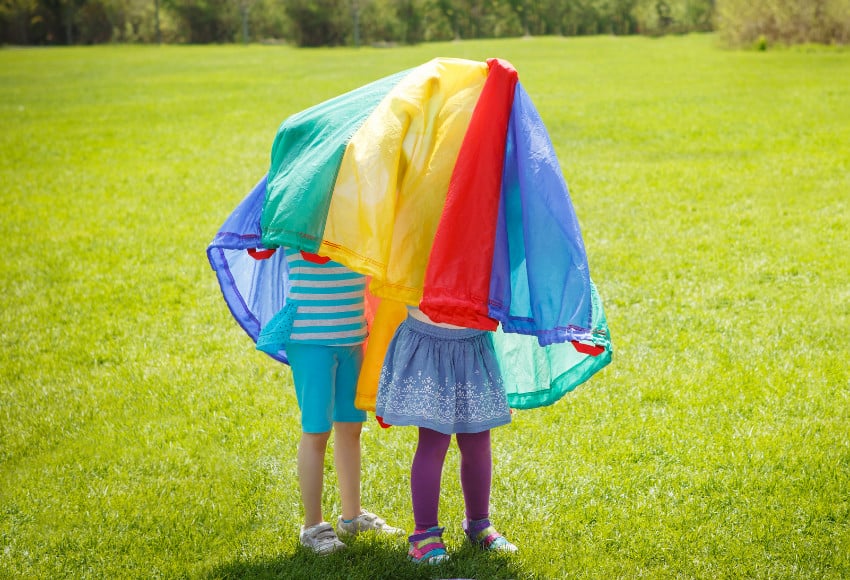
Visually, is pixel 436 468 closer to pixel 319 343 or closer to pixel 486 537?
pixel 486 537

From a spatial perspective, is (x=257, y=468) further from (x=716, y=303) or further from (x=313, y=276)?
(x=716, y=303)

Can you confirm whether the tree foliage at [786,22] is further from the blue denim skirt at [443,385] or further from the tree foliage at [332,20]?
the blue denim skirt at [443,385]

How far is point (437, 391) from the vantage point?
11.4 ft

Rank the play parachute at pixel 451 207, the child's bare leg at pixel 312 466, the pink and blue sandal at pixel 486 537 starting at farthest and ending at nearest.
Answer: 1. the pink and blue sandal at pixel 486 537
2. the child's bare leg at pixel 312 466
3. the play parachute at pixel 451 207

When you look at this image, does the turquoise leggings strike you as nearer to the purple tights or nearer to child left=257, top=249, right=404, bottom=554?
child left=257, top=249, right=404, bottom=554

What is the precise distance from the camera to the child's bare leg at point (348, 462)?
12.9 ft

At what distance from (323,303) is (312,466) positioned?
2.19 ft

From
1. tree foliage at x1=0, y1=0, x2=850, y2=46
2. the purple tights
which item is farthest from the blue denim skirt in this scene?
tree foliage at x1=0, y1=0, x2=850, y2=46

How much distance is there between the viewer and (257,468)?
479 cm

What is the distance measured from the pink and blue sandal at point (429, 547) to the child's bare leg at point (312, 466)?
0.44 metres

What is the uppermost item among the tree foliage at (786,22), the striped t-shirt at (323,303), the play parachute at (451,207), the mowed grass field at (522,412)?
the tree foliage at (786,22)

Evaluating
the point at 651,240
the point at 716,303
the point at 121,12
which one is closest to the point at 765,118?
the point at 651,240

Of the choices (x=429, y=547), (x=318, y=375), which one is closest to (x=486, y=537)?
(x=429, y=547)

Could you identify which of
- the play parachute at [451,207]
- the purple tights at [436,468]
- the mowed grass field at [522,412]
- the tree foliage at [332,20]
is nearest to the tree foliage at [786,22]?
the tree foliage at [332,20]
